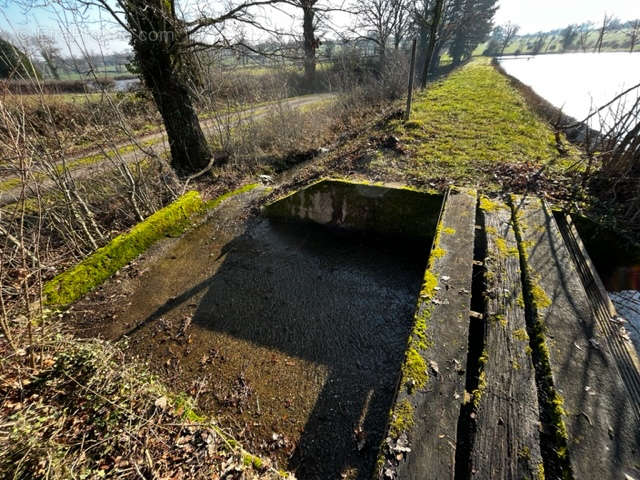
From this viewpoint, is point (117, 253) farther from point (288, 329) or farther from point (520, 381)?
point (520, 381)

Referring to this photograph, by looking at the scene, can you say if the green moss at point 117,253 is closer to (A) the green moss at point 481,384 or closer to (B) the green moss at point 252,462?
(B) the green moss at point 252,462

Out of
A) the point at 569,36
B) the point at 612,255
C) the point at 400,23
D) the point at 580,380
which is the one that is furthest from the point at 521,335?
the point at 569,36

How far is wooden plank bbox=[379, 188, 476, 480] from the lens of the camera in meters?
1.71

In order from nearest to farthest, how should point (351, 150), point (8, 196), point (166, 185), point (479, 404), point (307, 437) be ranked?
point (479, 404) → point (307, 437) → point (166, 185) → point (8, 196) → point (351, 150)

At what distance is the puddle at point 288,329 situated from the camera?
2805mm

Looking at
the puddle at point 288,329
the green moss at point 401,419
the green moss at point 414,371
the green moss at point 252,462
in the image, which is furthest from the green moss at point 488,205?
the green moss at point 252,462

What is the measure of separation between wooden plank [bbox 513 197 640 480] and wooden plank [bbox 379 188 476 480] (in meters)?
0.57

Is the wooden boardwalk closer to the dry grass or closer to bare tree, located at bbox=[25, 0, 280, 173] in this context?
the dry grass

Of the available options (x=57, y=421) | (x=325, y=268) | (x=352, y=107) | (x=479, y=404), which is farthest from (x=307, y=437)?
(x=352, y=107)

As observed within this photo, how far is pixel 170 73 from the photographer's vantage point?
6875 millimetres

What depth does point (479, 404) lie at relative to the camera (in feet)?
6.30

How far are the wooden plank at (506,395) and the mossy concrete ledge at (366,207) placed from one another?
2.07 m

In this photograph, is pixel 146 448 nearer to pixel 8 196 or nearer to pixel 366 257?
pixel 366 257

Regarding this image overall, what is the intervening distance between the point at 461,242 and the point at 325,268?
88.9 inches
